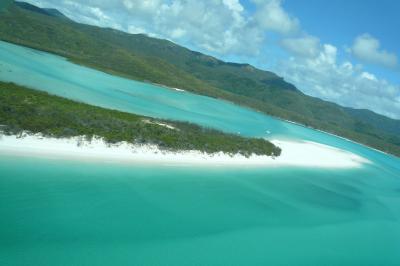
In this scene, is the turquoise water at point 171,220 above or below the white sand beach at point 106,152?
below

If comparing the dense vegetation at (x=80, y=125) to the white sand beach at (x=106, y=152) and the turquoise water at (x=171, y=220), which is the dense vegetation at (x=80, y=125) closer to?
the white sand beach at (x=106, y=152)

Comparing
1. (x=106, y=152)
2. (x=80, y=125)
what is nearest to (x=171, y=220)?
(x=106, y=152)

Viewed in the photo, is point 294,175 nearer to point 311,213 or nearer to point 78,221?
point 311,213

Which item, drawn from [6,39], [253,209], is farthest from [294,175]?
[6,39]

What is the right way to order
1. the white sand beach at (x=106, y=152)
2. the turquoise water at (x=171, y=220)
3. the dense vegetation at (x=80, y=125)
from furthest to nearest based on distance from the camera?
the dense vegetation at (x=80, y=125), the white sand beach at (x=106, y=152), the turquoise water at (x=171, y=220)

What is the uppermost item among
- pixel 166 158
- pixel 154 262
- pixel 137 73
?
pixel 137 73

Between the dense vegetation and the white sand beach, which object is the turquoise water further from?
the dense vegetation

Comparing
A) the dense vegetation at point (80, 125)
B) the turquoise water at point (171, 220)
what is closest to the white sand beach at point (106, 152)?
the dense vegetation at point (80, 125)

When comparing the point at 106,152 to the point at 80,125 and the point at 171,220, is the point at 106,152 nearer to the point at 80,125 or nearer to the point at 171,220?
the point at 80,125
